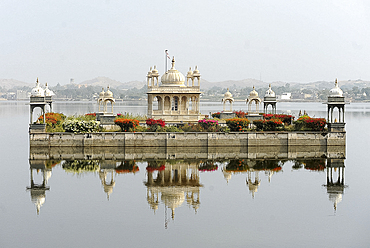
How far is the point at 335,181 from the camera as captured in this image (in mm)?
33250

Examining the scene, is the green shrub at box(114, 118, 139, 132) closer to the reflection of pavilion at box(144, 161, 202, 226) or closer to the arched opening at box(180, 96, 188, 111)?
the reflection of pavilion at box(144, 161, 202, 226)

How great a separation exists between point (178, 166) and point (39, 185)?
10220 mm

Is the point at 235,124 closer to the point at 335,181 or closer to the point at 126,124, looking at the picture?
the point at 126,124

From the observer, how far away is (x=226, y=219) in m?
24.2

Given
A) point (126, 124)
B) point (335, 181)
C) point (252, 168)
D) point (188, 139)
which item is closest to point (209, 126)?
point (188, 139)

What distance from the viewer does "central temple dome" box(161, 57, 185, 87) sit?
5491 centimetres

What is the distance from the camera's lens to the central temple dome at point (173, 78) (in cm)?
5491

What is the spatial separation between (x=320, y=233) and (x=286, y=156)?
19.0 meters

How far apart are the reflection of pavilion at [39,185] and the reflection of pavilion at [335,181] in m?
15.8

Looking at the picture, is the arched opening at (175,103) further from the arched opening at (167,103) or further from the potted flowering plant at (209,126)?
the potted flowering plant at (209,126)

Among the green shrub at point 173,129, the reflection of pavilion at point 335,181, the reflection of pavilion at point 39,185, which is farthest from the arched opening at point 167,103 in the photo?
the reflection of pavilion at point 335,181

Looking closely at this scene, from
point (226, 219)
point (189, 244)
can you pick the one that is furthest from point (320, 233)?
point (189, 244)

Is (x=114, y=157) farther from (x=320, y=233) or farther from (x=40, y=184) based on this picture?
(x=320, y=233)

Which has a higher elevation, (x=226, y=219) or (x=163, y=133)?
(x=163, y=133)
